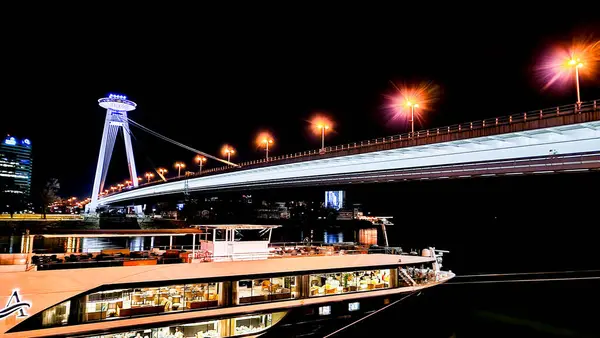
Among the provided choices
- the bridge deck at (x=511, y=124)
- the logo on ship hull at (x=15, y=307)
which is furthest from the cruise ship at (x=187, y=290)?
the bridge deck at (x=511, y=124)

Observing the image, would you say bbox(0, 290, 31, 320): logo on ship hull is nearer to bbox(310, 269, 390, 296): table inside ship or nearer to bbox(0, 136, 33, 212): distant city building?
bbox(310, 269, 390, 296): table inside ship

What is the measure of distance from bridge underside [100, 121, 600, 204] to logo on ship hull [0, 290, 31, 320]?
75.2ft

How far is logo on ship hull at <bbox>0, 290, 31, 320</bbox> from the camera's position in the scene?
31.5 ft

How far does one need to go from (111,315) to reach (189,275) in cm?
227

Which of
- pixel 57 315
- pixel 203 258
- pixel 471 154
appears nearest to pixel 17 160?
pixel 471 154

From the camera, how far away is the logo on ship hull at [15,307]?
9.60 meters

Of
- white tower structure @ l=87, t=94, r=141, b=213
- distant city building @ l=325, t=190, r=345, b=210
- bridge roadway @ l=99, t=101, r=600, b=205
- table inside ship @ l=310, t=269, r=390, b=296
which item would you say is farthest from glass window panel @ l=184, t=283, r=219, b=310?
distant city building @ l=325, t=190, r=345, b=210

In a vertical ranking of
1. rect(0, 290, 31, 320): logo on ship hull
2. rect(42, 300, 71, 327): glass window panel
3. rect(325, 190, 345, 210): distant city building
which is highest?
rect(325, 190, 345, 210): distant city building

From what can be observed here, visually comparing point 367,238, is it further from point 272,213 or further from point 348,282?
point 272,213

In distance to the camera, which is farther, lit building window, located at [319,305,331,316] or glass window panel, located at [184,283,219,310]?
lit building window, located at [319,305,331,316]

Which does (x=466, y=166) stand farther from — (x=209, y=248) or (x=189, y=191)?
(x=189, y=191)

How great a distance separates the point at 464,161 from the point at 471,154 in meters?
0.75

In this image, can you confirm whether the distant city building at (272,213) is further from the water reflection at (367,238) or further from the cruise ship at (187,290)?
the cruise ship at (187,290)

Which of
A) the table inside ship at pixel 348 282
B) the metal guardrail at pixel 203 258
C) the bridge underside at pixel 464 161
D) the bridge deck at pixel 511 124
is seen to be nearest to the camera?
the metal guardrail at pixel 203 258
